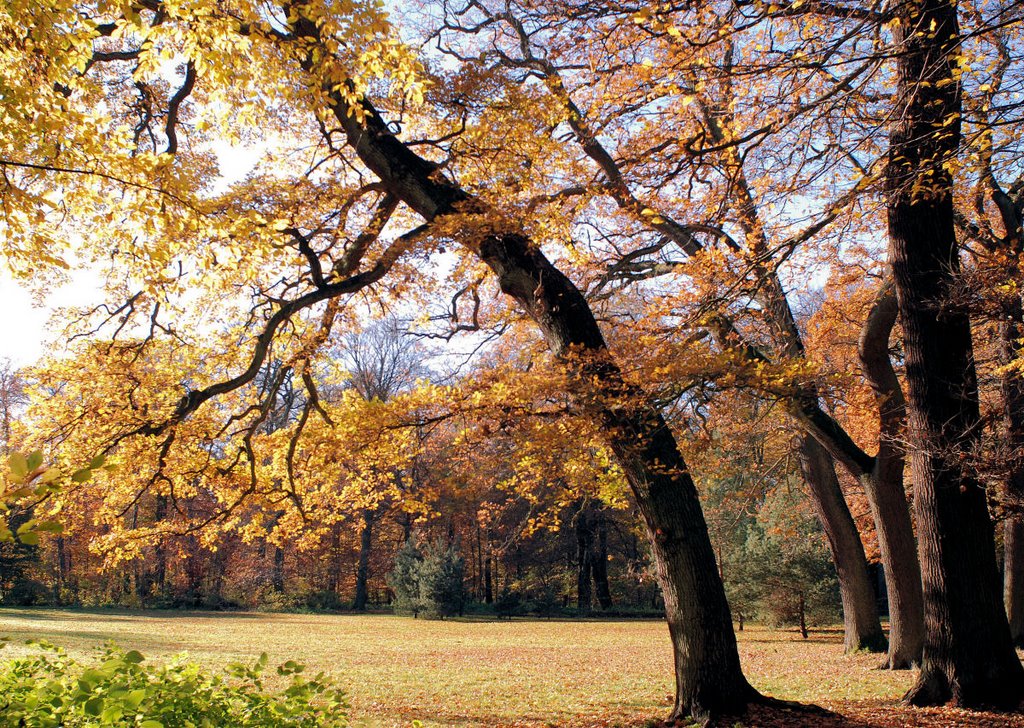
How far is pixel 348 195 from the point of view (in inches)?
314

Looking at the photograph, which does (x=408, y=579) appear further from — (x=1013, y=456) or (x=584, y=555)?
(x=1013, y=456)

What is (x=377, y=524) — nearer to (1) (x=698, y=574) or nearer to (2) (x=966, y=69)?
(1) (x=698, y=574)

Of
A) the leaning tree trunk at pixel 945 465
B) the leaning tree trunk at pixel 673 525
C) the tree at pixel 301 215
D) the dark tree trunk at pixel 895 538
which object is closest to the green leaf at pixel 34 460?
the tree at pixel 301 215

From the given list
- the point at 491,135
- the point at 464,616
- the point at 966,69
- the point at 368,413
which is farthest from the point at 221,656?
the point at 464,616

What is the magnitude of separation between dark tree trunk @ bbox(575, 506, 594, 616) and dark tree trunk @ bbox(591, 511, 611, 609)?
0.36m

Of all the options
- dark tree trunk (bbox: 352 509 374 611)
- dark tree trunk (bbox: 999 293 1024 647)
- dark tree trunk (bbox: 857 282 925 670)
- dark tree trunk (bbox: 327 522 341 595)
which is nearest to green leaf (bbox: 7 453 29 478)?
dark tree trunk (bbox: 999 293 1024 647)

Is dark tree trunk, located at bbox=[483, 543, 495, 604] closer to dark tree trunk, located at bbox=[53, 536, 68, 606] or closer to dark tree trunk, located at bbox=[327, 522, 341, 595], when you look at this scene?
dark tree trunk, located at bbox=[327, 522, 341, 595]

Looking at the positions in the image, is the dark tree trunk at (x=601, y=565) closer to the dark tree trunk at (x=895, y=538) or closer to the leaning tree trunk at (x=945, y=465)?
the dark tree trunk at (x=895, y=538)

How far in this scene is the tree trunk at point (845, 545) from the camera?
12945mm

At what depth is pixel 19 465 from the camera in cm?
149

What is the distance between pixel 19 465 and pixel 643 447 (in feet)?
16.7

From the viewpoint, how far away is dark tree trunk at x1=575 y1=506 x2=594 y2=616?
1427 inches

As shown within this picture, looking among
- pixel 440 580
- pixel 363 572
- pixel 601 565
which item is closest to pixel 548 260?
pixel 440 580

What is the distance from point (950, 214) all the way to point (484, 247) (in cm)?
466
